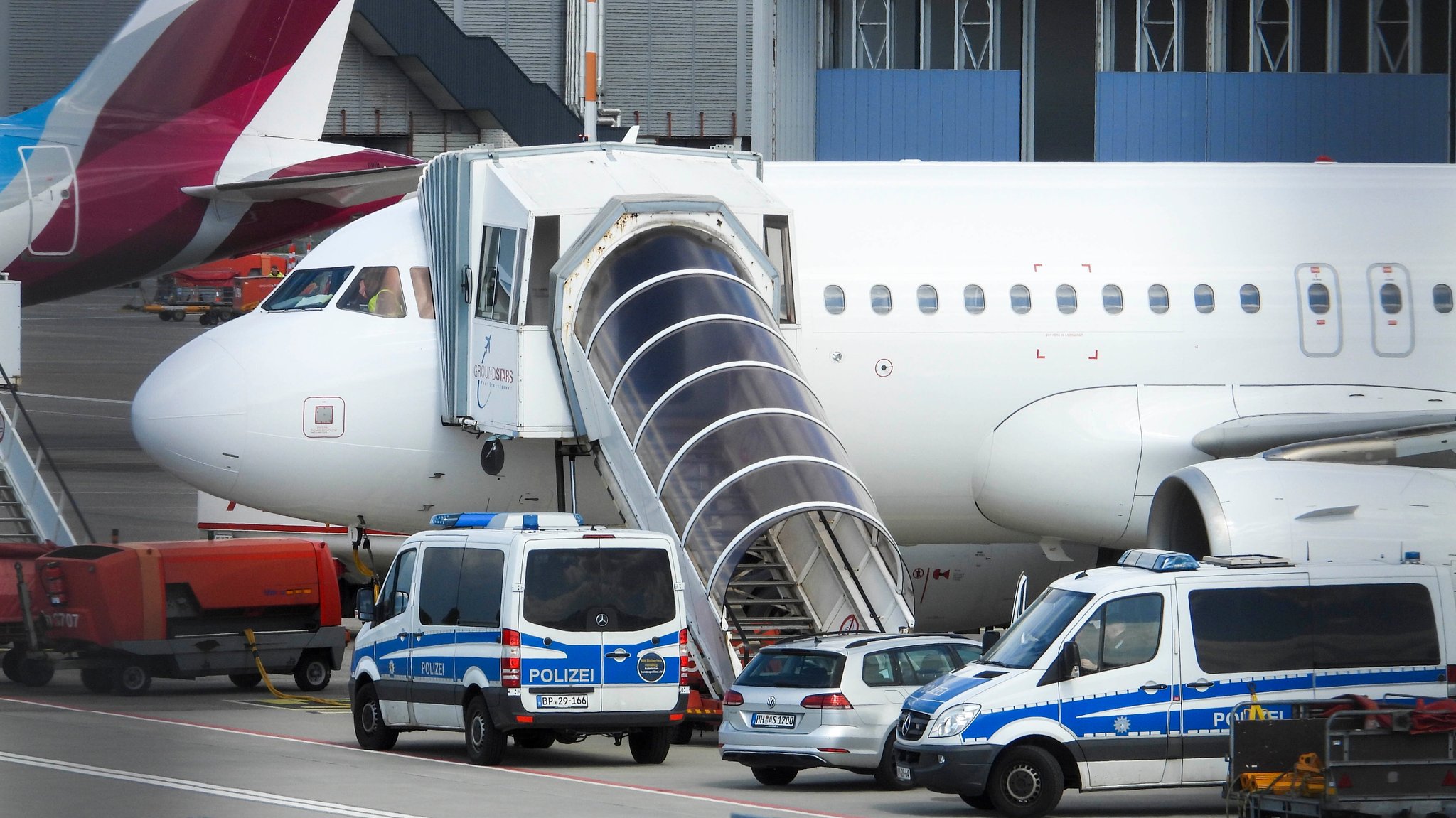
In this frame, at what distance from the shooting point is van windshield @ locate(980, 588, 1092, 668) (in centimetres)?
1351

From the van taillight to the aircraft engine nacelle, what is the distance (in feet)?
38.7

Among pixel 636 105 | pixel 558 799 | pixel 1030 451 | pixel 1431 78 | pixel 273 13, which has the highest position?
pixel 636 105

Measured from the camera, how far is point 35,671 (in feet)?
66.8

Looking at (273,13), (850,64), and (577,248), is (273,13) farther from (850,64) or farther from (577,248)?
(850,64)

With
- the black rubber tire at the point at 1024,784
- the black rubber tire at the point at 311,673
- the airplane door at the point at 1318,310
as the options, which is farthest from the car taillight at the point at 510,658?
the airplane door at the point at 1318,310

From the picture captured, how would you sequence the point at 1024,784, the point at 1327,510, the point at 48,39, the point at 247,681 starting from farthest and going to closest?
1. the point at 247,681
2. the point at 1327,510
3. the point at 1024,784
4. the point at 48,39

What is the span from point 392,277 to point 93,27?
15.5 meters

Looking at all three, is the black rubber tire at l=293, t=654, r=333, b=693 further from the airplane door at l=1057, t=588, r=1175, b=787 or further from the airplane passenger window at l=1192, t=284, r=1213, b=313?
the airplane door at l=1057, t=588, r=1175, b=787

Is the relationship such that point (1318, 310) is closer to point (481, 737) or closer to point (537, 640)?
point (537, 640)

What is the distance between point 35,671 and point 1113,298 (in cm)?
1234

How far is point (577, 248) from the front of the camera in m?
17.6

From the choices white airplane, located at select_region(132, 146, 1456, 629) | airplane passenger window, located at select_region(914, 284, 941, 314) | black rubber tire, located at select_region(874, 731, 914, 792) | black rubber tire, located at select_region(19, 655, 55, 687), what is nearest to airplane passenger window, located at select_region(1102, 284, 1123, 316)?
white airplane, located at select_region(132, 146, 1456, 629)

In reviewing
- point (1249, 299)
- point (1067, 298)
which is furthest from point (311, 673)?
point (1249, 299)

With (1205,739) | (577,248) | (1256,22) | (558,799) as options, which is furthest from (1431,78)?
(558,799)
